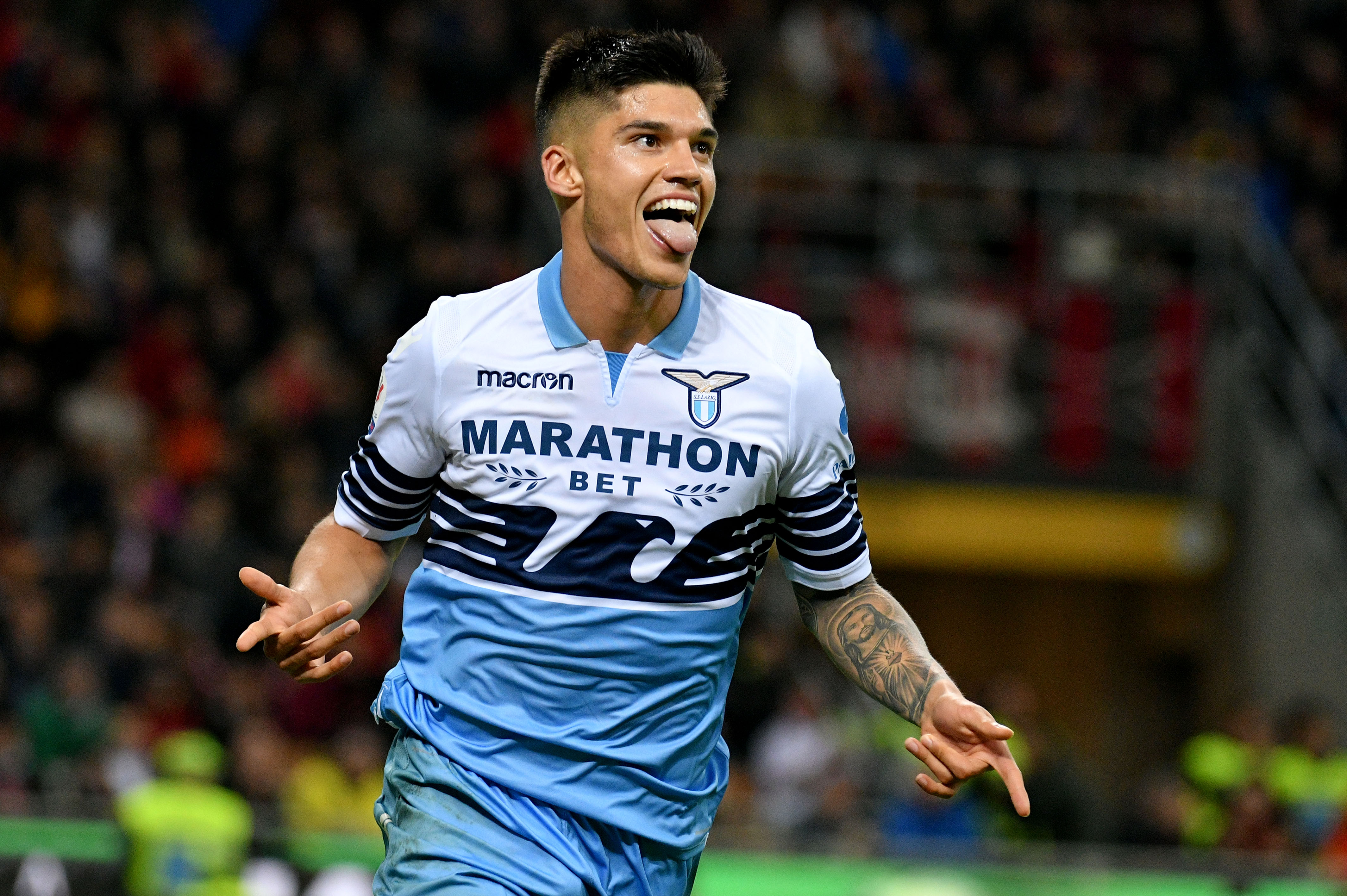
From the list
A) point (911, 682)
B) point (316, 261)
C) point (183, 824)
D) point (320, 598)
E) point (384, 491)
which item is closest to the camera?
point (911, 682)

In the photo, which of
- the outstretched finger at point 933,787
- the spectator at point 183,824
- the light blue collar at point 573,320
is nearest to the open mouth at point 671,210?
the light blue collar at point 573,320

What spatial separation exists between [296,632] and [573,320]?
855 millimetres

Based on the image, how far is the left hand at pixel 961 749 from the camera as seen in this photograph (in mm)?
3414

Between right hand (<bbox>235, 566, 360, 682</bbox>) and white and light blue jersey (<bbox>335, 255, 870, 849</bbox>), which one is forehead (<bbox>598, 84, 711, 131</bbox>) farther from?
right hand (<bbox>235, 566, 360, 682</bbox>)

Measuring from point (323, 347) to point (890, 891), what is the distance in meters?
6.38

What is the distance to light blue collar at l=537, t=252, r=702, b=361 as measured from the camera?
382cm

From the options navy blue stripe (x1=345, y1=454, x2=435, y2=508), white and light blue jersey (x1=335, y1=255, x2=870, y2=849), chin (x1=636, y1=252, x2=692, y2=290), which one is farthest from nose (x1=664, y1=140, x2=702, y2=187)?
navy blue stripe (x1=345, y1=454, x2=435, y2=508)

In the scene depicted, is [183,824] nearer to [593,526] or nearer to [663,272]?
[593,526]

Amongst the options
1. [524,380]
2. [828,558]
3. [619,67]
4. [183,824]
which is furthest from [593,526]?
[183,824]

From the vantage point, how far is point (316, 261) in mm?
13500

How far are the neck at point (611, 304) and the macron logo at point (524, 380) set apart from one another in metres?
0.12

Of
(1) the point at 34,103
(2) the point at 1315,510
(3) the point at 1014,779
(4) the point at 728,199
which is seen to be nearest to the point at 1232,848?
(2) the point at 1315,510

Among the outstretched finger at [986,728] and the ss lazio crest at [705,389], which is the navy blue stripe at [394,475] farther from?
the outstretched finger at [986,728]

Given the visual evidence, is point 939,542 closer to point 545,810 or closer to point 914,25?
point 914,25
